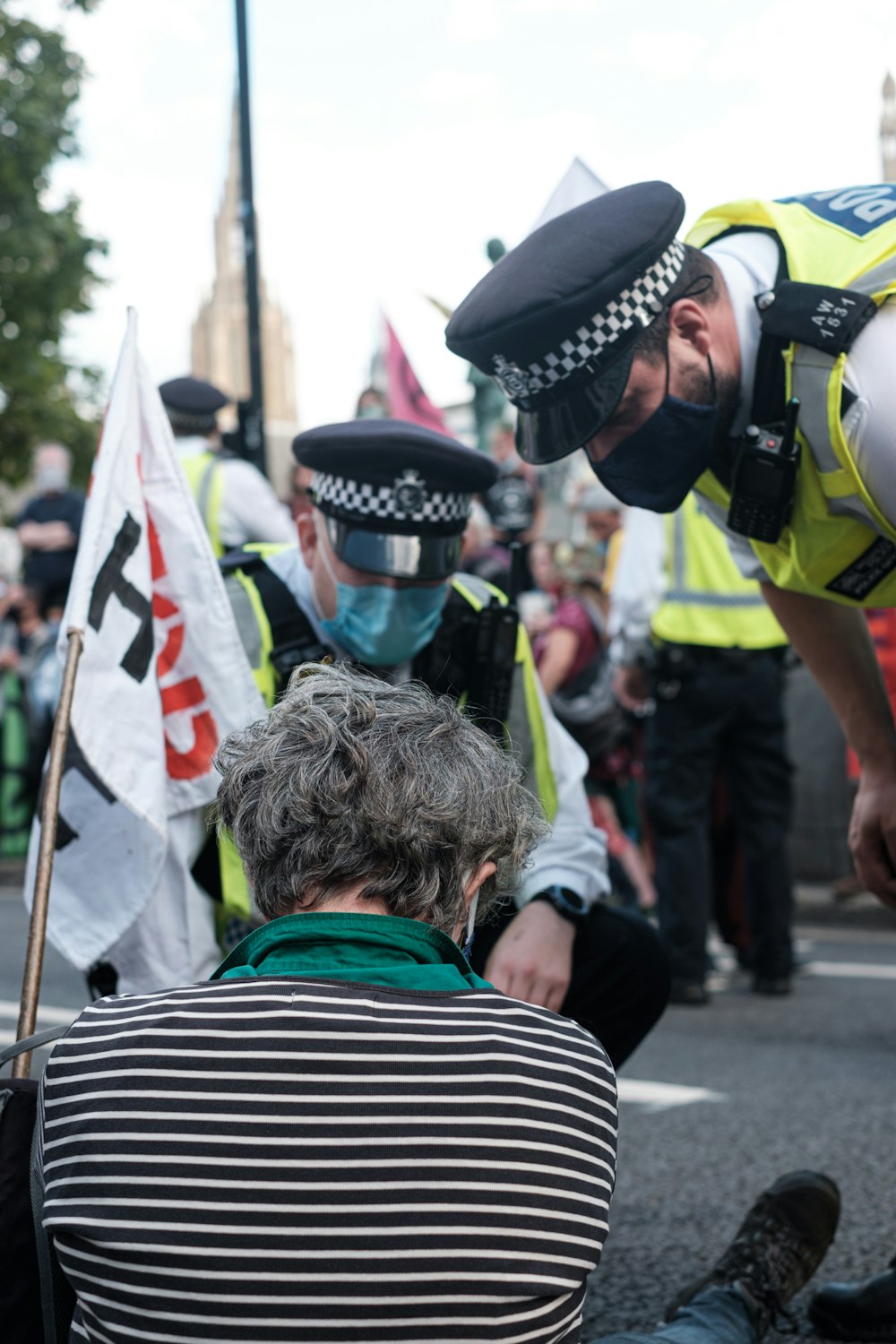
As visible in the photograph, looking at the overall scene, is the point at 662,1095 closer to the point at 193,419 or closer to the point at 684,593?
the point at 684,593

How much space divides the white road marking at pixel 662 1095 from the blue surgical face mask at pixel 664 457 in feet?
7.31

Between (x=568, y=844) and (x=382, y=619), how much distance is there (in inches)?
21.6

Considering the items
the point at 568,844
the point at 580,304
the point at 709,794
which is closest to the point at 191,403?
the point at 709,794

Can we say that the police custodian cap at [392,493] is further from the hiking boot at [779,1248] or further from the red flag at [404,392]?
the red flag at [404,392]

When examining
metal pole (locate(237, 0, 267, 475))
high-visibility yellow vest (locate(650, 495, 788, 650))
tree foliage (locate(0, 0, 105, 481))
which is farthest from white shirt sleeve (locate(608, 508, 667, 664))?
tree foliage (locate(0, 0, 105, 481))

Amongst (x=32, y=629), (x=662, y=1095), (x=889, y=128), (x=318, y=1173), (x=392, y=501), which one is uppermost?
(x=889, y=128)

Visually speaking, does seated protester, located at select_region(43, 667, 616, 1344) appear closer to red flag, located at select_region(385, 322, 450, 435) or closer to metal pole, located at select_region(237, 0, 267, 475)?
red flag, located at select_region(385, 322, 450, 435)

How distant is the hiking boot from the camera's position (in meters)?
2.58

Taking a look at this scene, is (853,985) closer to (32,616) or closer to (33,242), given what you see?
(32,616)

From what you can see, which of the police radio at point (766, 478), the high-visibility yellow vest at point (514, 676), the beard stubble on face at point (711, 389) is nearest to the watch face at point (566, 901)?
the high-visibility yellow vest at point (514, 676)

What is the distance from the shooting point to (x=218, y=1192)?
1.45 metres

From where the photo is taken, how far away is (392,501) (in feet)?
9.77

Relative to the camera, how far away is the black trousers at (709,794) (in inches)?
225

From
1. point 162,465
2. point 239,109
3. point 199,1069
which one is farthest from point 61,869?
point 239,109
